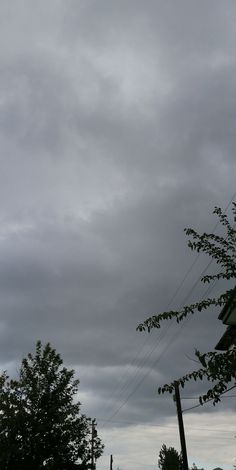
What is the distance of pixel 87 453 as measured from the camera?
2069 centimetres

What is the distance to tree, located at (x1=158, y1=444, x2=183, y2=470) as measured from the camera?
64375mm

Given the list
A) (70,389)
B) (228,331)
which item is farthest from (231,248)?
(70,389)

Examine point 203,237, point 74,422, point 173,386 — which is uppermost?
point 203,237

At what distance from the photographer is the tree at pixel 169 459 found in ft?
211

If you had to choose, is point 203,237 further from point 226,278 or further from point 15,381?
point 15,381

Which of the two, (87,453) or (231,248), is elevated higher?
(231,248)

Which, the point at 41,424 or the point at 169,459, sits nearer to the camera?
the point at 41,424

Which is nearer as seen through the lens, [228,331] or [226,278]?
[226,278]

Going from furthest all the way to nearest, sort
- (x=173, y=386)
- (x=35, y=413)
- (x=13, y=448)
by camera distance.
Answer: (x=35, y=413), (x=13, y=448), (x=173, y=386)

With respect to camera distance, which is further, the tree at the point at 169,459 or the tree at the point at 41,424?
the tree at the point at 169,459

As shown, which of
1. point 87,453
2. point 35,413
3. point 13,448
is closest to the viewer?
point 13,448

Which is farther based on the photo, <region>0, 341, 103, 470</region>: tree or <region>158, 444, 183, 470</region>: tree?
<region>158, 444, 183, 470</region>: tree

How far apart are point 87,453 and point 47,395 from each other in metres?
3.34

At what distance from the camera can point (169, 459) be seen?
66.1 meters
